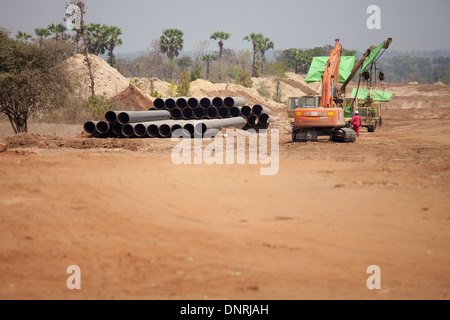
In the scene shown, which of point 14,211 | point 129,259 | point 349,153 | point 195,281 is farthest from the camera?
point 349,153

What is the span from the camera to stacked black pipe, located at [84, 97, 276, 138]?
80.5 feet

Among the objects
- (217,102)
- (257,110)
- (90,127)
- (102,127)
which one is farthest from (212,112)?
(90,127)

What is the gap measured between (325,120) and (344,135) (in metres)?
1.55

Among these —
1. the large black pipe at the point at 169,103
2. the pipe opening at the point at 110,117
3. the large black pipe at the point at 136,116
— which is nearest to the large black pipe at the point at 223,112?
the large black pipe at the point at 169,103

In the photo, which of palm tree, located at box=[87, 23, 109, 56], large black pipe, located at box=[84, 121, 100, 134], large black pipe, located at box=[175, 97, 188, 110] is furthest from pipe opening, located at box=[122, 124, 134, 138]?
palm tree, located at box=[87, 23, 109, 56]

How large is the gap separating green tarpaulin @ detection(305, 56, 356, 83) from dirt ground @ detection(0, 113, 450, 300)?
17.5m

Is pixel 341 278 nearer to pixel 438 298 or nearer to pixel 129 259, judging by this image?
pixel 438 298

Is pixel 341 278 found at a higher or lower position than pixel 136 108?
lower

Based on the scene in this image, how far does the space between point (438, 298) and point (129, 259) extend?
4.08 meters

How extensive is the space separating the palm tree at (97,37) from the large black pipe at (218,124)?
47491mm

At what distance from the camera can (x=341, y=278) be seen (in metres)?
6.67

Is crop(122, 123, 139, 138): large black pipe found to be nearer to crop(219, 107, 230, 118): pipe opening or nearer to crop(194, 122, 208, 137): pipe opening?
crop(194, 122, 208, 137): pipe opening

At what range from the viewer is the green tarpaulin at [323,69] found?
30.7 metres

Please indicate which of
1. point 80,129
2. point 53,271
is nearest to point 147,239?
point 53,271
